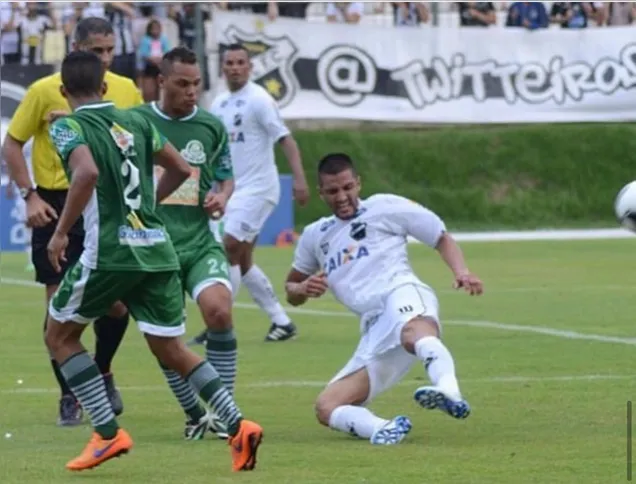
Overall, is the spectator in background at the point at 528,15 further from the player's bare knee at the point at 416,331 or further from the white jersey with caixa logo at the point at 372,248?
the player's bare knee at the point at 416,331

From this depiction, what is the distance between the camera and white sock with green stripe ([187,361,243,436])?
8266 millimetres

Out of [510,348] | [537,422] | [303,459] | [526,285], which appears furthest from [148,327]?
[526,285]

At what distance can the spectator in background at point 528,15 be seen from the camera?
30094mm

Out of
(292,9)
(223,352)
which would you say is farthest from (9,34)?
(223,352)

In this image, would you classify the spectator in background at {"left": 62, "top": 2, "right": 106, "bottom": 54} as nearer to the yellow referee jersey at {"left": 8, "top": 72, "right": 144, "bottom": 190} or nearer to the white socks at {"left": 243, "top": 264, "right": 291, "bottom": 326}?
the white socks at {"left": 243, "top": 264, "right": 291, "bottom": 326}

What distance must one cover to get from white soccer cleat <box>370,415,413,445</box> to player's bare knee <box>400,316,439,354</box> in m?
0.51

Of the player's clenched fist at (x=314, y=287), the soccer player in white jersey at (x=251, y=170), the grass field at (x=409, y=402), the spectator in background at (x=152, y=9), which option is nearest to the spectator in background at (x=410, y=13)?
the spectator in background at (x=152, y=9)

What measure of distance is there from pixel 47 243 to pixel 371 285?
Answer: 6.04ft

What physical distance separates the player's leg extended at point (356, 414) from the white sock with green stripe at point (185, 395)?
2.13ft

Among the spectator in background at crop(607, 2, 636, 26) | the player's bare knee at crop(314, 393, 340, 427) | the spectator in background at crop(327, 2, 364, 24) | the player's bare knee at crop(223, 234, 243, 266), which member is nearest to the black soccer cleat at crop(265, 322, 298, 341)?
the player's bare knee at crop(223, 234, 243, 266)

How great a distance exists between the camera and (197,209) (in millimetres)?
10008

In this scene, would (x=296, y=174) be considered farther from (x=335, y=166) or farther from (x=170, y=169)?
(x=170, y=169)

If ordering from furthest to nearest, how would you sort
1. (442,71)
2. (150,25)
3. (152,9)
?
(442,71) → (152,9) → (150,25)

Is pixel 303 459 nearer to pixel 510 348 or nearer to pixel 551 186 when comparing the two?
pixel 510 348
